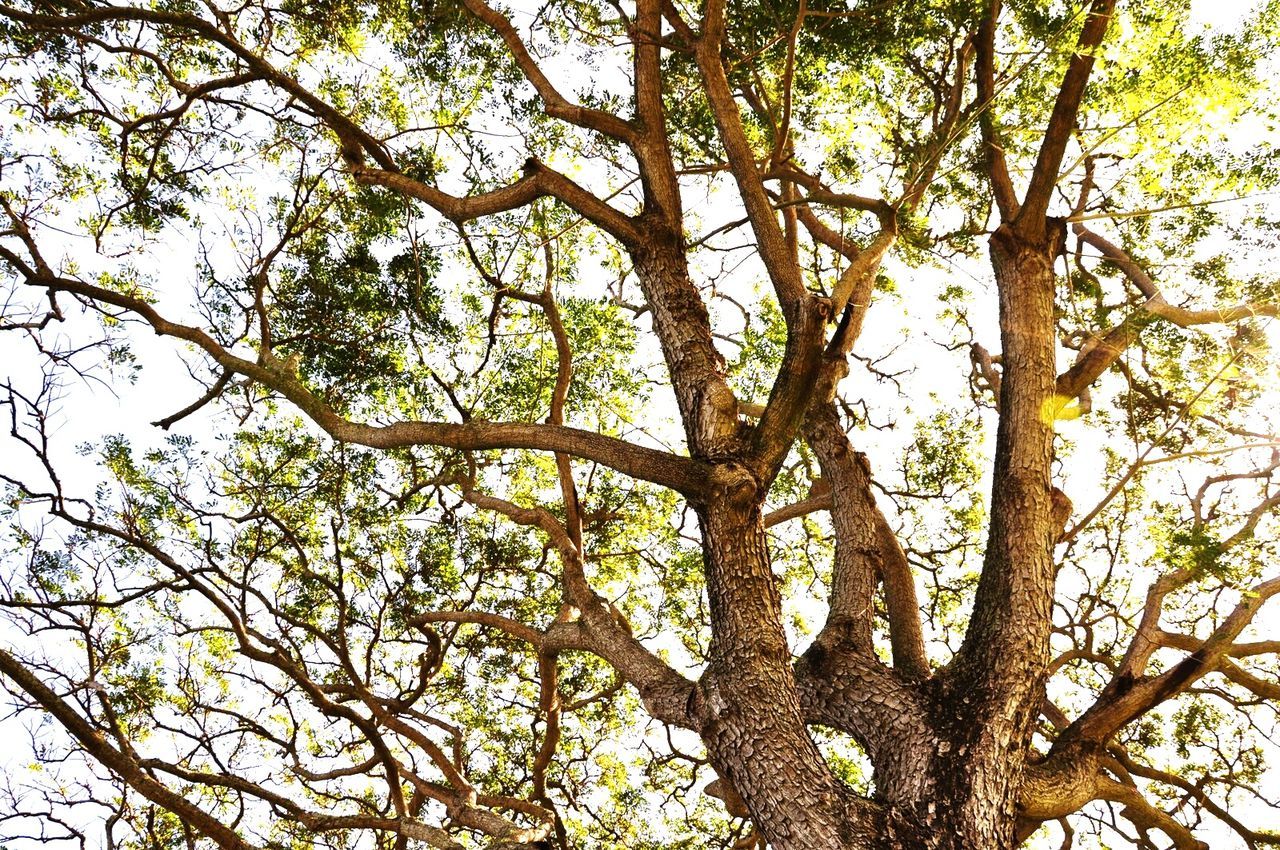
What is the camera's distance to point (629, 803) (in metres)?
7.46

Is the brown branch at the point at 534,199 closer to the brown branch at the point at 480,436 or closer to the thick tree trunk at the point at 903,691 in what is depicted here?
the brown branch at the point at 480,436

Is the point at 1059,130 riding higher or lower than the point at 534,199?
lower

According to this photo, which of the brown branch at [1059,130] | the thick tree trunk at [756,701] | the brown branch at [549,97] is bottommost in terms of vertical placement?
the thick tree trunk at [756,701]

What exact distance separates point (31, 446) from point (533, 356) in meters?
3.51

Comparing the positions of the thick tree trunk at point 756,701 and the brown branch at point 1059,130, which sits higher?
the brown branch at point 1059,130

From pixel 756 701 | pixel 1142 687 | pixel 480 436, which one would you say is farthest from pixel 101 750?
pixel 1142 687

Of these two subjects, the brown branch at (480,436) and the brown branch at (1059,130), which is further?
the brown branch at (1059,130)

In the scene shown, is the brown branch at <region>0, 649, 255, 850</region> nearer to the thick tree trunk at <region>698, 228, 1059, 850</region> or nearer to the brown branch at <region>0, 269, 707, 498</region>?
the brown branch at <region>0, 269, 707, 498</region>

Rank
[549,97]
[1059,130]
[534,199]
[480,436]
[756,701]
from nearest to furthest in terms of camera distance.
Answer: [756,701] < [480,436] < [1059,130] < [534,199] < [549,97]

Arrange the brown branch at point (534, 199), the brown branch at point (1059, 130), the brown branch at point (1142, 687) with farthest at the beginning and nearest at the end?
the brown branch at point (534, 199) < the brown branch at point (1059, 130) < the brown branch at point (1142, 687)

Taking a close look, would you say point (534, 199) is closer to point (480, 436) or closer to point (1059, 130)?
point (480, 436)

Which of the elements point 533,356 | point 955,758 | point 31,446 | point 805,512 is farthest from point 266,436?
point 955,758

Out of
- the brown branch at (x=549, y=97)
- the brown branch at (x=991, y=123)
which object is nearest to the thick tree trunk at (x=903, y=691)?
the brown branch at (x=991, y=123)

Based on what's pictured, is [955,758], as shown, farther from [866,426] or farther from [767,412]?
[866,426]
